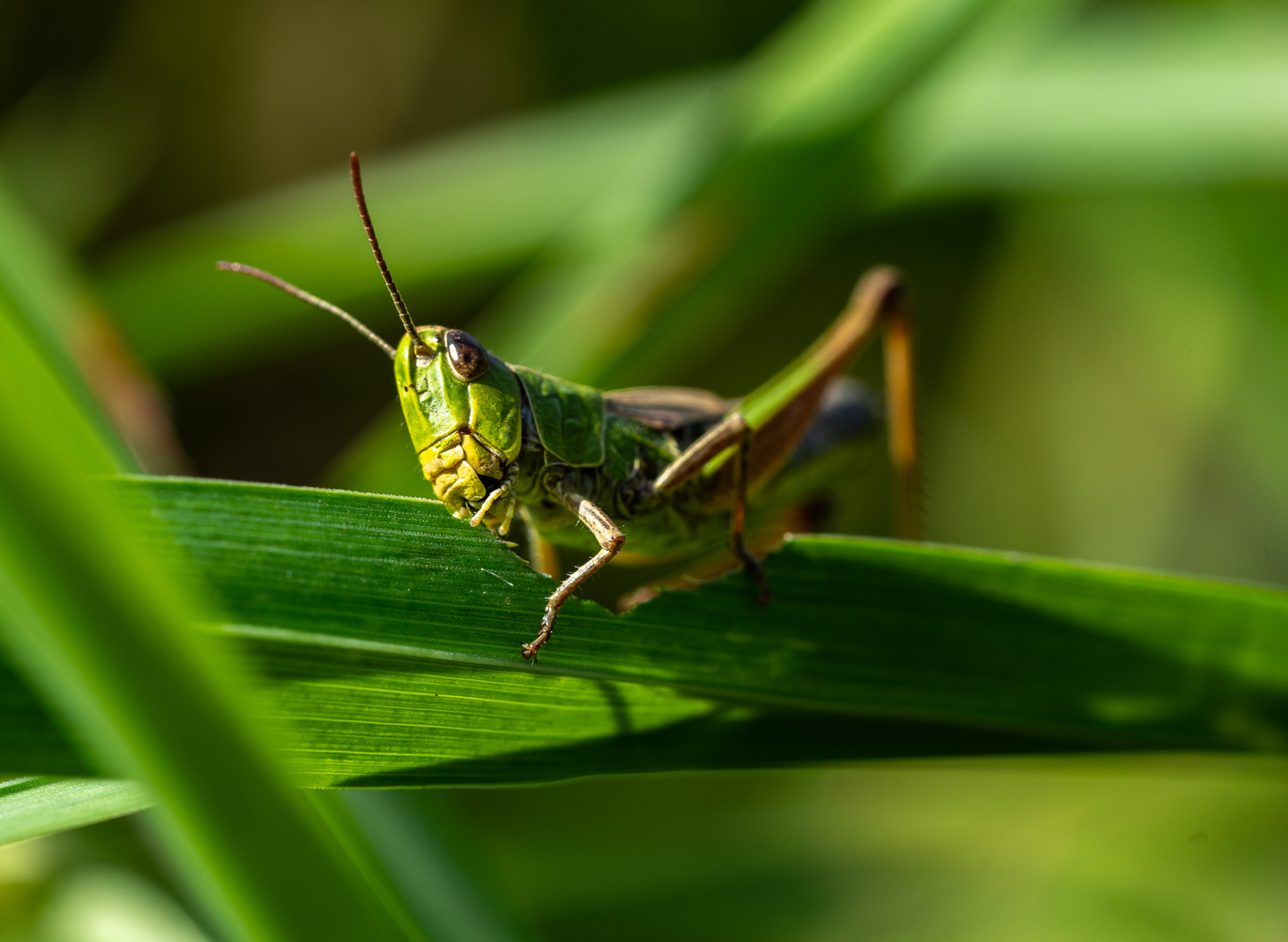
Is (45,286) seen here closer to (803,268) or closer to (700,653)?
(700,653)

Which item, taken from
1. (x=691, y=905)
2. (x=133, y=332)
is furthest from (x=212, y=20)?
(x=691, y=905)

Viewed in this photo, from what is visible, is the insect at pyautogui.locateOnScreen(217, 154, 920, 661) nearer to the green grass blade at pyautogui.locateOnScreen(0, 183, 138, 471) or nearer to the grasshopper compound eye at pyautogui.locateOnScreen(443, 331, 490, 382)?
the grasshopper compound eye at pyautogui.locateOnScreen(443, 331, 490, 382)

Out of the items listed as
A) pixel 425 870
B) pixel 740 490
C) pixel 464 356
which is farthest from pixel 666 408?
pixel 425 870

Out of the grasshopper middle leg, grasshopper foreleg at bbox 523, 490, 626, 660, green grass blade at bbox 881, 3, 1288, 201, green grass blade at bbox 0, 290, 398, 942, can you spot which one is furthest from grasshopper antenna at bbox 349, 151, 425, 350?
green grass blade at bbox 881, 3, 1288, 201

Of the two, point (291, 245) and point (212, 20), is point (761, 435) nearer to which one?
point (291, 245)

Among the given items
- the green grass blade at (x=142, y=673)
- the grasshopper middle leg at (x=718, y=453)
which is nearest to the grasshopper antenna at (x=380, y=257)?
the grasshopper middle leg at (x=718, y=453)

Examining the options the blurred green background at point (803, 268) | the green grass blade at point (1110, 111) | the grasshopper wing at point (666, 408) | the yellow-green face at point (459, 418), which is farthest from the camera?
the green grass blade at point (1110, 111)

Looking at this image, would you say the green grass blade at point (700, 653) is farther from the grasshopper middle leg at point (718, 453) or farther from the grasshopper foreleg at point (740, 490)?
the grasshopper middle leg at point (718, 453)
